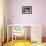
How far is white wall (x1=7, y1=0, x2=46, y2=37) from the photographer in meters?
1.73

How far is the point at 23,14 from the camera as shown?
1.74 metres

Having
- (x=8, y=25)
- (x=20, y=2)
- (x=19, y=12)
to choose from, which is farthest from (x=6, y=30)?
(x=20, y=2)

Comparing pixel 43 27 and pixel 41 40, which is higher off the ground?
pixel 43 27

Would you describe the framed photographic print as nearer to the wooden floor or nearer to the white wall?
the white wall

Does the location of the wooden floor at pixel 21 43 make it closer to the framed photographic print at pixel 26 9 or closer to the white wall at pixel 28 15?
the white wall at pixel 28 15

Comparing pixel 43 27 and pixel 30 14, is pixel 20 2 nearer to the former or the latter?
pixel 30 14

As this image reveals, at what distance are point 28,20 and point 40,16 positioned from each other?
19 cm

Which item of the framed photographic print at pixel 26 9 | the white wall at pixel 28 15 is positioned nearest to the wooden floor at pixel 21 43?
the white wall at pixel 28 15

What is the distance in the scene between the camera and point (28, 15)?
5.69 feet

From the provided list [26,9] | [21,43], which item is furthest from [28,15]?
[21,43]

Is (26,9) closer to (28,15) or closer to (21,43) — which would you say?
(28,15)

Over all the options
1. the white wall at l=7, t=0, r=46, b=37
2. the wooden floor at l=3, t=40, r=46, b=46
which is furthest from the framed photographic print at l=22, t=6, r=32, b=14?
the wooden floor at l=3, t=40, r=46, b=46

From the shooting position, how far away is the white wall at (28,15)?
68.0 inches

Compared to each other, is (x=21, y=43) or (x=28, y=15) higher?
(x=28, y=15)
